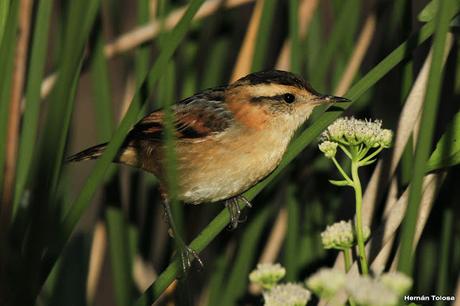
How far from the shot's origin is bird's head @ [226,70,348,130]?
3.33 meters

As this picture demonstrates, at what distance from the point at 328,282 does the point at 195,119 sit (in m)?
1.87

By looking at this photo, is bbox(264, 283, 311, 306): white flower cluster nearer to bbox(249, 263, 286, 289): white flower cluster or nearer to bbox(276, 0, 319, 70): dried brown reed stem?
bbox(249, 263, 286, 289): white flower cluster

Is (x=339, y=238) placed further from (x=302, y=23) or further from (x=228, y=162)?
(x=302, y=23)

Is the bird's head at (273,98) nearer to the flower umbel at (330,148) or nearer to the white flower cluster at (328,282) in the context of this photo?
the flower umbel at (330,148)

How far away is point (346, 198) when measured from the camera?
3.75 meters

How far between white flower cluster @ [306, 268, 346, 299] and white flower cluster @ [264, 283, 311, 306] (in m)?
0.19

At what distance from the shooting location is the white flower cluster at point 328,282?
5.79ft

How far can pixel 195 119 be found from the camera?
356 centimetres

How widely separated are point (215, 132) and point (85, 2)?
1.41 metres

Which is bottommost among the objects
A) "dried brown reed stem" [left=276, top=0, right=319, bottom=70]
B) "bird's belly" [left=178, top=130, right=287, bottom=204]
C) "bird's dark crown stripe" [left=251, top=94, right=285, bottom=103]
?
"bird's belly" [left=178, top=130, right=287, bottom=204]

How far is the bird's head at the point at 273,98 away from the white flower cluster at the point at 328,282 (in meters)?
1.50

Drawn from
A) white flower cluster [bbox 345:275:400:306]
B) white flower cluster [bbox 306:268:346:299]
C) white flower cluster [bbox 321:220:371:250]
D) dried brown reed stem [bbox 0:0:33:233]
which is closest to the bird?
dried brown reed stem [bbox 0:0:33:233]

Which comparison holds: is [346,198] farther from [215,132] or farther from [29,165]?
[29,165]

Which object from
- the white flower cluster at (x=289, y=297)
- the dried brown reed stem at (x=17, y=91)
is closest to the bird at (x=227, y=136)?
the dried brown reed stem at (x=17, y=91)
